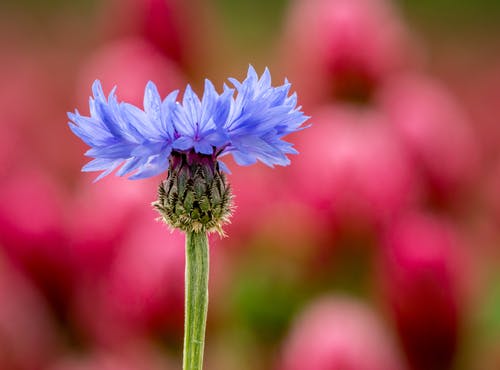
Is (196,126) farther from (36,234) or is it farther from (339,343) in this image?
(36,234)

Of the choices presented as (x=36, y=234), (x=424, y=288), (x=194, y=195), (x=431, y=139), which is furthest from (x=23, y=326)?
(x=194, y=195)

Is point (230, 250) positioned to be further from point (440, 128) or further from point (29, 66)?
point (29, 66)

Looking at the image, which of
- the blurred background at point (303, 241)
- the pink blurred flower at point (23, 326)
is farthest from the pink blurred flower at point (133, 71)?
the pink blurred flower at point (23, 326)

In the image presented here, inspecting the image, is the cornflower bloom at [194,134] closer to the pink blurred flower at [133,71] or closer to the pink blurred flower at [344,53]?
the pink blurred flower at [133,71]

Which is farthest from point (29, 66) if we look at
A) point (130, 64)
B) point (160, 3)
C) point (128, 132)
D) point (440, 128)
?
point (128, 132)

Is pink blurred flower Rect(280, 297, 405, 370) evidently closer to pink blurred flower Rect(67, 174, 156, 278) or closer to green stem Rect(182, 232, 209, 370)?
pink blurred flower Rect(67, 174, 156, 278)

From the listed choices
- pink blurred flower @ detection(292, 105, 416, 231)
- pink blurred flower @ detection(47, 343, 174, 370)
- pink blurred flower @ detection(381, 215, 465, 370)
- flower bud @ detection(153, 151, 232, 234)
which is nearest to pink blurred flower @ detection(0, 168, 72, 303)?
pink blurred flower @ detection(47, 343, 174, 370)
